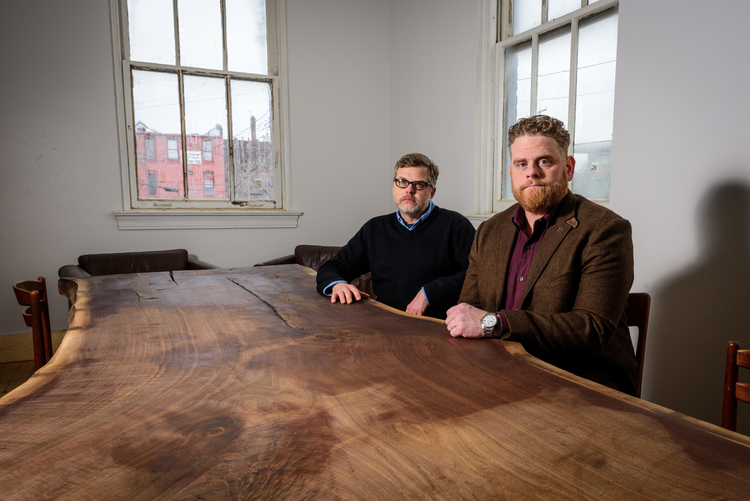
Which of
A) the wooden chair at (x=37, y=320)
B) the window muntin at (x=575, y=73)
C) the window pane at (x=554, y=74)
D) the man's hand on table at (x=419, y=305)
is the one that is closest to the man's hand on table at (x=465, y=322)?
the man's hand on table at (x=419, y=305)

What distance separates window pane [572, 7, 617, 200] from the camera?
2.77 m

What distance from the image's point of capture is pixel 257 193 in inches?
177

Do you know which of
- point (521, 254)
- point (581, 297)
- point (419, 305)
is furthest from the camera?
point (419, 305)

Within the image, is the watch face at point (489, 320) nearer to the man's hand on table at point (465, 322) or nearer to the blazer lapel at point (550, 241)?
the man's hand on table at point (465, 322)

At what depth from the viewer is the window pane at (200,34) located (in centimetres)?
412

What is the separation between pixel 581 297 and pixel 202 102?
3921mm

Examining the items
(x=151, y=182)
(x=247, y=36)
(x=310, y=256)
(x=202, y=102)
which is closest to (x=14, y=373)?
(x=151, y=182)

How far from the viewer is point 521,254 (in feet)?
5.32

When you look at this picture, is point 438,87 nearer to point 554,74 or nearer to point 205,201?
point 554,74

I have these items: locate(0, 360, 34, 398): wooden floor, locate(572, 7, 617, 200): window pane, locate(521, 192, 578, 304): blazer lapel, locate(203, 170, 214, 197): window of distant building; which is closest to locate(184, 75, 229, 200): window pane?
locate(203, 170, 214, 197): window of distant building

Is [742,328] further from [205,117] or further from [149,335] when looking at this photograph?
[205,117]

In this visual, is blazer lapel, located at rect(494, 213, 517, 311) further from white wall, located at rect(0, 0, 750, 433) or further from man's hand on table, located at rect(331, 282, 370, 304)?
white wall, located at rect(0, 0, 750, 433)

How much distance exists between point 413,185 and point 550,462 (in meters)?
1.79

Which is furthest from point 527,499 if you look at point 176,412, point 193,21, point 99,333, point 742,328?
point 193,21
